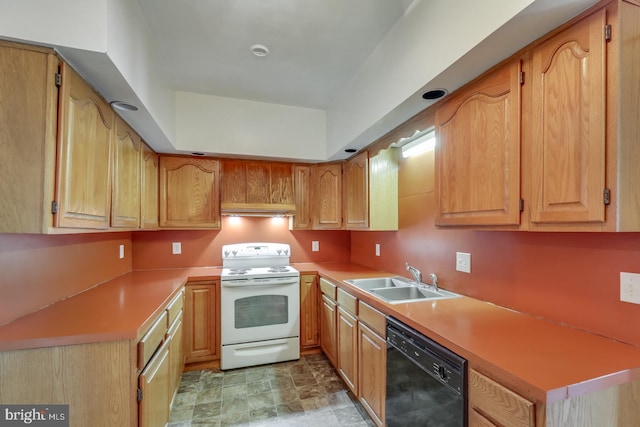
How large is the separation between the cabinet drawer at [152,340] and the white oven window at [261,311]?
0.92m

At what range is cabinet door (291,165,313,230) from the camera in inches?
125

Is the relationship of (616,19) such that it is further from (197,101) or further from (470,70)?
(197,101)

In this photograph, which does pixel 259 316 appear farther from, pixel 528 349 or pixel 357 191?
pixel 528 349

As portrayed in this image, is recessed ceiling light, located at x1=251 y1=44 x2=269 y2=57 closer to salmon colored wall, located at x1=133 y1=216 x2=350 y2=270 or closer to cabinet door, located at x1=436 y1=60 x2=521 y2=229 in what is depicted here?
cabinet door, located at x1=436 y1=60 x2=521 y2=229

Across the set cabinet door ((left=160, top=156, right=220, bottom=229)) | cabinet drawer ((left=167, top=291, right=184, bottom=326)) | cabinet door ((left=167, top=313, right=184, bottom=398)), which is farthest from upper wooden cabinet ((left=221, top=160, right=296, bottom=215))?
cabinet door ((left=167, top=313, right=184, bottom=398))

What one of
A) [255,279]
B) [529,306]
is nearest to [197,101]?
[255,279]

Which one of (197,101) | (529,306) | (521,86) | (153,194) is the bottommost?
(529,306)

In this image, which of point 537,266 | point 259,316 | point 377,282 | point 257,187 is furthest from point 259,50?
point 259,316

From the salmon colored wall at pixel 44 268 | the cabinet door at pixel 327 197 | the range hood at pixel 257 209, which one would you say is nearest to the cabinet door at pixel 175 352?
the salmon colored wall at pixel 44 268

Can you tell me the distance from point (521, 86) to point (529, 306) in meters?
1.07

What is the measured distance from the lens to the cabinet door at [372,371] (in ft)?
5.69

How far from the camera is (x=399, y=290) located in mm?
2271

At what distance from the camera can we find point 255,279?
8.89 feet

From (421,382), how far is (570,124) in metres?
1.26
